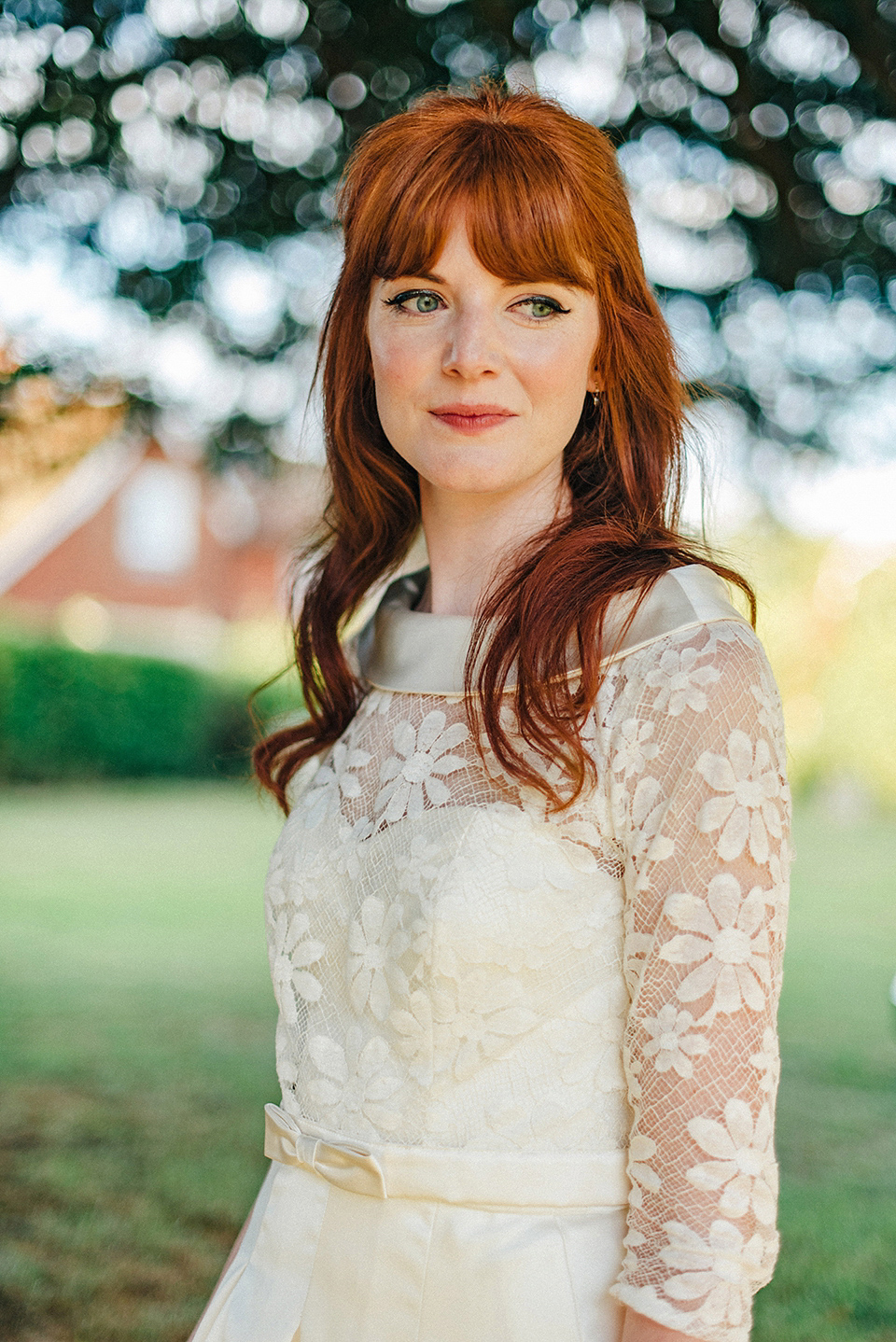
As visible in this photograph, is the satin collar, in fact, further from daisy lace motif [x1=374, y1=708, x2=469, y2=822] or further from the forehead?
the forehead

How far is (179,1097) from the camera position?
5605mm

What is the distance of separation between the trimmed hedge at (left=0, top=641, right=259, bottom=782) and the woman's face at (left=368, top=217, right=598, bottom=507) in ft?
44.2

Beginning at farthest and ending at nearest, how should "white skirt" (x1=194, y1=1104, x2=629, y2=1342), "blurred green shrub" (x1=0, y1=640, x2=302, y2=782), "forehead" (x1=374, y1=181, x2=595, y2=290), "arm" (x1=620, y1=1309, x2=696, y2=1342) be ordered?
1. "blurred green shrub" (x1=0, y1=640, x2=302, y2=782)
2. "forehead" (x1=374, y1=181, x2=595, y2=290)
3. "white skirt" (x1=194, y1=1104, x2=629, y2=1342)
4. "arm" (x1=620, y1=1309, x2=696, y2=1342)

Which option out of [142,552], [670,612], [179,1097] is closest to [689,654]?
[670,612]

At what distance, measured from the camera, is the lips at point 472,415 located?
1.47 m

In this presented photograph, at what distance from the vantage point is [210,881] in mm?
11148

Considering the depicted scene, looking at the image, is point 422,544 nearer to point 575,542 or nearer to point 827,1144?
point 575,542

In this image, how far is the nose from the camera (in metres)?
1.44

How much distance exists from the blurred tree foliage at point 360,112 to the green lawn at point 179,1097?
2.94 m

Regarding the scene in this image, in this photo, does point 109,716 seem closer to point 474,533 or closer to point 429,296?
point 474,533

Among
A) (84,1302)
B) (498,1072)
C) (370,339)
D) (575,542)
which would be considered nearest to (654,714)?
(575,542)

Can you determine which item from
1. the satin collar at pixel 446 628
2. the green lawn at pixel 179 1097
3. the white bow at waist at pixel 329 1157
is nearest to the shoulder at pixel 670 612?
the satin collar at pixel 446 628

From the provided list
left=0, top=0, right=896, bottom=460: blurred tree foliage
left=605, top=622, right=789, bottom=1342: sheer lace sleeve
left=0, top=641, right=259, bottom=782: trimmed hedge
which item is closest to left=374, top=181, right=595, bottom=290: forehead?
left=605, top=622, right=789, bottom=1342: sheer lace sleeve

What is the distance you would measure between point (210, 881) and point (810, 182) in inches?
346
